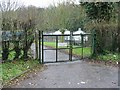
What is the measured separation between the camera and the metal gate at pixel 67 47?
1195cm

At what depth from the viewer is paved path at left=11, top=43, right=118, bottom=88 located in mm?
7094

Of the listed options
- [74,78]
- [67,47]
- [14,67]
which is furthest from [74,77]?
[67,47]

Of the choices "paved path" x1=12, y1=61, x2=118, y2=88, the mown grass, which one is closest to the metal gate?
the mown grass

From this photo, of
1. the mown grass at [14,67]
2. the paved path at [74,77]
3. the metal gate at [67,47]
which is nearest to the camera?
the paved path at [74,77]

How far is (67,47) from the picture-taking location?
12414 mm

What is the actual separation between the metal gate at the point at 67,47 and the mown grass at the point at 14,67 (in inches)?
49.4

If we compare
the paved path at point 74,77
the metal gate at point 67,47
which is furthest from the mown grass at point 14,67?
the metal gate at point 67,47

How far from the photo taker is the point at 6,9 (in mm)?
9906

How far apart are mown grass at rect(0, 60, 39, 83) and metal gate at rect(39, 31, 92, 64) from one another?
125 centimetres

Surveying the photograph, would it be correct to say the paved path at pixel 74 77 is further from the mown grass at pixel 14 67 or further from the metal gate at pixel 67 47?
the metal gate at pixel 67 47

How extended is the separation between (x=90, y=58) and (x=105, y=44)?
5.08ft

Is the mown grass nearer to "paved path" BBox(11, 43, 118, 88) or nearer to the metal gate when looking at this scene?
"paved path" BBox(11, 43, 118, 88)

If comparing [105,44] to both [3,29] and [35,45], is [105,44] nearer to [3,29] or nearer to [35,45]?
[35,45]

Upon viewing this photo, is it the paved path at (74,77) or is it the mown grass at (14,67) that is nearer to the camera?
the paved path at (74,77)
